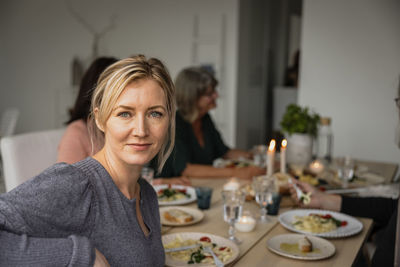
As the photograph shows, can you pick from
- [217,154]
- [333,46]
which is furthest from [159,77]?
[333,46]

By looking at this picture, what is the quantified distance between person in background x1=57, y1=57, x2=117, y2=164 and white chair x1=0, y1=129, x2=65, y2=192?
11cm

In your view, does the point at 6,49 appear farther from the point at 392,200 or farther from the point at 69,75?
the point at 392,200

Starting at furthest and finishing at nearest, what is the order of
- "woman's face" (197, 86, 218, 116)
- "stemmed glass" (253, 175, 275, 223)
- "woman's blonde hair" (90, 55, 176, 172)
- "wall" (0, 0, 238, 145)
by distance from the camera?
"wall" (0, 0, 238, 145), "woman's face" (197, 86, 218, 116), "stemmed glass" (253, 175, 275, 223), "woman's blonde hair" (90, 55, 176, 172)

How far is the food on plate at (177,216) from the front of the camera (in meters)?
1.57

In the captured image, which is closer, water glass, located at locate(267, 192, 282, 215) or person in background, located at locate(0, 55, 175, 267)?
person in background, located at locate(0, 55, 175, 267)

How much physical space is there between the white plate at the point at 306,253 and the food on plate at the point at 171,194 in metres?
0.59

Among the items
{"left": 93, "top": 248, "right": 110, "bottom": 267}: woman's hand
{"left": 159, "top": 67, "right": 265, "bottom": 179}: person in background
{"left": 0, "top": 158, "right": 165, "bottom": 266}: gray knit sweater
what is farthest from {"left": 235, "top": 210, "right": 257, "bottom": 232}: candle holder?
{"left": 159, "top": 67, "right": 265, "bottom": 179}: person in background

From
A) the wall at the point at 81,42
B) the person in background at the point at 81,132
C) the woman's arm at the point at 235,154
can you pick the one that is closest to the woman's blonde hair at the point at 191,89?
the woman's arm at the point at 235,154

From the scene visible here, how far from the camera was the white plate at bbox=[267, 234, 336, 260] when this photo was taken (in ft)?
4.30

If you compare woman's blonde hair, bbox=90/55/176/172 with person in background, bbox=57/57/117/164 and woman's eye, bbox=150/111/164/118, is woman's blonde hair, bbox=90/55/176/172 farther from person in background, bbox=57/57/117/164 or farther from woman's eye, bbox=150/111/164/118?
person in background, bbox=57/57/117/164

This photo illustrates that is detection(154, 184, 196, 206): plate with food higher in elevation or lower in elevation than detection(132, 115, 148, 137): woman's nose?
lower

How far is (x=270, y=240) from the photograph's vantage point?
1428mm

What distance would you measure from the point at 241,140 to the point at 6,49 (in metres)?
4.58

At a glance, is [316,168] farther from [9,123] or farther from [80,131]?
[9,123]
